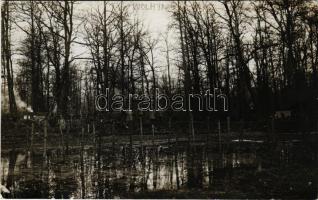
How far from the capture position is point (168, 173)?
13.4 metres

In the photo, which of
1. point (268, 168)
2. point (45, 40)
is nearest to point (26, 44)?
point (45, 40)

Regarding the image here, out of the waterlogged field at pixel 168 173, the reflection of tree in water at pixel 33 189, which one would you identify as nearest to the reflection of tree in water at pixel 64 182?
the waterlogged field at pixel 168 173

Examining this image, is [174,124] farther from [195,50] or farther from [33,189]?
[33,189]

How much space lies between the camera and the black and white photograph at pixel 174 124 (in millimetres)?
11594

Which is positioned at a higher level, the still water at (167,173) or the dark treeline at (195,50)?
the dark treeline at (195,50)

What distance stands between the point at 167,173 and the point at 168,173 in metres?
0.03

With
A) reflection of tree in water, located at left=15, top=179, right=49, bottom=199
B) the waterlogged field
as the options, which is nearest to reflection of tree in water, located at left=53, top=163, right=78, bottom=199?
the waterlogged field

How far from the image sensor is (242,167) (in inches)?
553

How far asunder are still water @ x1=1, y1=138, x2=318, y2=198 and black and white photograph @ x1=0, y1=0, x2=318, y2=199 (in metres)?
0.04

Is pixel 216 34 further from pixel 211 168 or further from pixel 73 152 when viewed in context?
pixel 211 168

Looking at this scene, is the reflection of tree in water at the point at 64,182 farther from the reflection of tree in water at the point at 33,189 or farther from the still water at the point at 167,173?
the reflection of tree in water at the point at 33,189

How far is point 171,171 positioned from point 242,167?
2.55m

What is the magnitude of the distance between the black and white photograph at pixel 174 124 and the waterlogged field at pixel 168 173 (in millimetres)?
41

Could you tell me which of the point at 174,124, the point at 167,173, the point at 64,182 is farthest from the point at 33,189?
the point at 174,124
